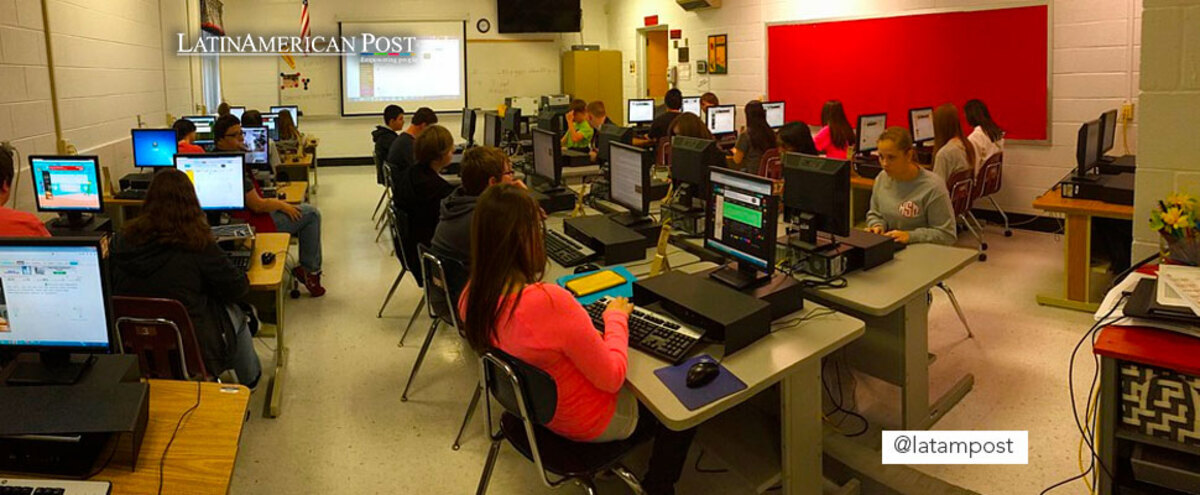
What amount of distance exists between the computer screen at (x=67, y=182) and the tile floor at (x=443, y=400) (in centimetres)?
121

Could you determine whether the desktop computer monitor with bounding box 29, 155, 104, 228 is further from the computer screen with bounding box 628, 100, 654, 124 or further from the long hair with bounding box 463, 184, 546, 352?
the computer screen with bounding box 628, 100, 654, 124

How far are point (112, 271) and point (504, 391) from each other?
1.63m

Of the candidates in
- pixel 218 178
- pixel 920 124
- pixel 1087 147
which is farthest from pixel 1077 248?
pixel 218 178

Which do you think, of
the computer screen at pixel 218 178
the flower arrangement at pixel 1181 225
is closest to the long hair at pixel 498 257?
the flower arrangement at pixel 1181 225

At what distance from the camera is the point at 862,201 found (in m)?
6.16

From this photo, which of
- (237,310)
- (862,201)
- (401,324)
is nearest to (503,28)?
→ (862,201)

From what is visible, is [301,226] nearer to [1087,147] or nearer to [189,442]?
[189,442]

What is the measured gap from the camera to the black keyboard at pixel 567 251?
3.16m

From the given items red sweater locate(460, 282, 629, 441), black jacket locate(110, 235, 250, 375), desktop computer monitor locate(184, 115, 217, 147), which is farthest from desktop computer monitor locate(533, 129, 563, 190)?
desktop computer monitor locate(184, 115, 217, 147)

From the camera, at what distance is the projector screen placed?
454 inches

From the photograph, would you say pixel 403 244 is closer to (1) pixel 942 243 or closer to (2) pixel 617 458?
(2) pixel 617 458

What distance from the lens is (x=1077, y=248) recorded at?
4.37m

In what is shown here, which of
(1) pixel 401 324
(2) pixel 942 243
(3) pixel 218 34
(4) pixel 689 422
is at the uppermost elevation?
(3) pixel 218 34

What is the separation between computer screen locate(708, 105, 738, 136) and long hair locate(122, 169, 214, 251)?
6.34m
